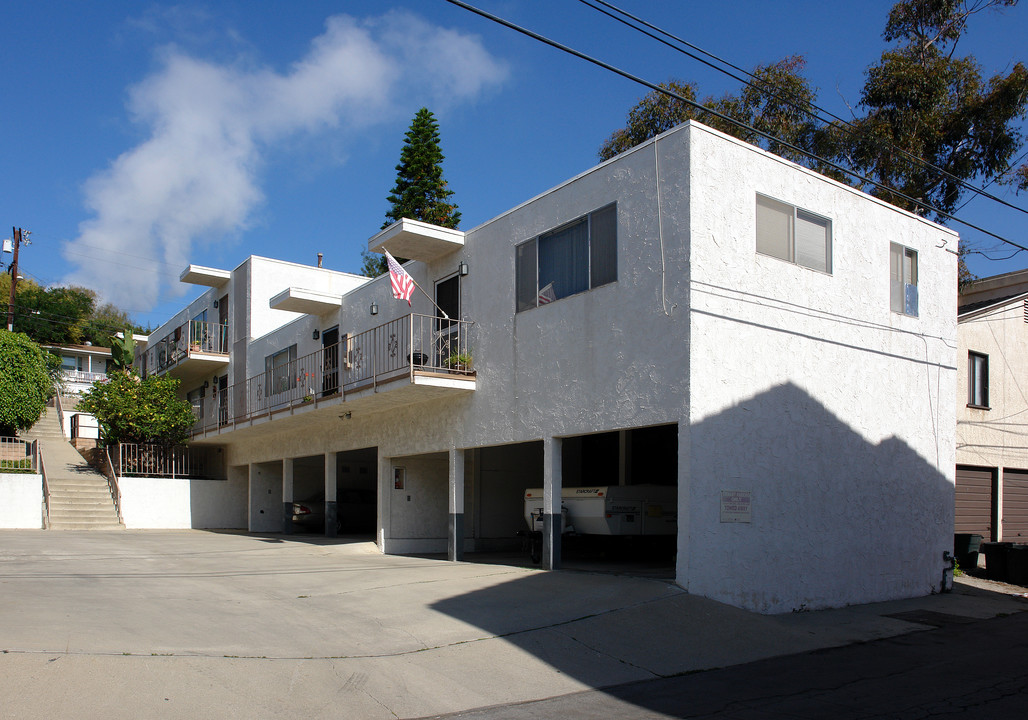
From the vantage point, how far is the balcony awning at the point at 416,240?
16.1 metres

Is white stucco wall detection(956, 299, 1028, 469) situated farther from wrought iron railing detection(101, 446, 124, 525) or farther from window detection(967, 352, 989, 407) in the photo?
wrought iron railing detection(101, 446, 124, 525)

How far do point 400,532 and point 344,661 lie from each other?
10616 millimetres

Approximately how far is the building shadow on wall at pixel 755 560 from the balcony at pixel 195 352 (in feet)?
62.7

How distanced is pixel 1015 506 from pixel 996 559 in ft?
13.3

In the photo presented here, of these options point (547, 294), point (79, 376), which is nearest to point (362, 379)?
point (547, 294)

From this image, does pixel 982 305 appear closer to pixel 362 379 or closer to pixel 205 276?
pixel 362 379

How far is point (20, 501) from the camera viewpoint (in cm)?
2250

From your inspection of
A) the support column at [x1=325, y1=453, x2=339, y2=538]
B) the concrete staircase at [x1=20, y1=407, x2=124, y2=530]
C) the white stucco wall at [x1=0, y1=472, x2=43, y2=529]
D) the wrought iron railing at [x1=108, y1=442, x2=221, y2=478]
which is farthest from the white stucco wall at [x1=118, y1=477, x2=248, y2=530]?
the support column at [x1=325, y1=453, x2=339, y2=538]

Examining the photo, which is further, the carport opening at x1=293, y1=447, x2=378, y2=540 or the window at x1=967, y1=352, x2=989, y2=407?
the carport opening at x1=293, y1=447, x2=378, y2=540

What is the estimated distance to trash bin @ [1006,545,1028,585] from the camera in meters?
16.5

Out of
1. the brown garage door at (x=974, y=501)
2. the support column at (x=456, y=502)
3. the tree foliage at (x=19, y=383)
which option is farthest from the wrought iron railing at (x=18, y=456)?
the brown garage door at (x=974, y=501)

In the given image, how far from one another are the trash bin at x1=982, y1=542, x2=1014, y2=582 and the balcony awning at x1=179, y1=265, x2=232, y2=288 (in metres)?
23.8

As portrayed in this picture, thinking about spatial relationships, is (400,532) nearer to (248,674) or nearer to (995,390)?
(248,674)

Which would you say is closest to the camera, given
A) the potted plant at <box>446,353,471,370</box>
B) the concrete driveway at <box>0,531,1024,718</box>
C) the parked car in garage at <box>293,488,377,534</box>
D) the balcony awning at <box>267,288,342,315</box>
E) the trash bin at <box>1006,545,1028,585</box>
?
the concrete driveway at <box>0,531,1024,718</box>
